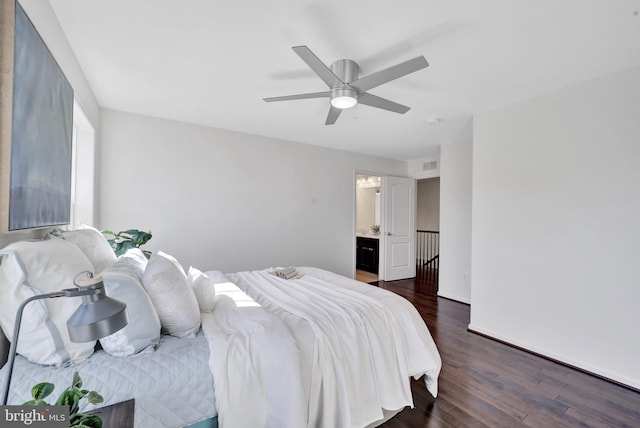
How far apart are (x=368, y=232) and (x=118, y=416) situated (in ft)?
20.7

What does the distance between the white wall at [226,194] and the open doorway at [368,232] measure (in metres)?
1.03

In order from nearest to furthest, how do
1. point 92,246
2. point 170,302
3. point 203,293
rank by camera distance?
point 170,302 → point 92,246 → point 203,293

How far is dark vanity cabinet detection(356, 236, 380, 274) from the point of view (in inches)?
241

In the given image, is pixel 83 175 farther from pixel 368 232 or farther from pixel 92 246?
pixel 368 232

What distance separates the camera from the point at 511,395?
2102 mm

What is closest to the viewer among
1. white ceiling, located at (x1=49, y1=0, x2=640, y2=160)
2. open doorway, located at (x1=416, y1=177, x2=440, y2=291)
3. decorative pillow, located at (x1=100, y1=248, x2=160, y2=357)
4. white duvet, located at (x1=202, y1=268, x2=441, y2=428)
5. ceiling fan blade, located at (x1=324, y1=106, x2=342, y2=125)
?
decorative pillow, located at (x1=100, y1=248, x2=160, y2=357)

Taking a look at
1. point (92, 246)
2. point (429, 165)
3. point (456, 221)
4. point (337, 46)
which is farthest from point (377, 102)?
point (429, 165)

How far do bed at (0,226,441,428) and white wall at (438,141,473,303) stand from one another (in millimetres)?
2787

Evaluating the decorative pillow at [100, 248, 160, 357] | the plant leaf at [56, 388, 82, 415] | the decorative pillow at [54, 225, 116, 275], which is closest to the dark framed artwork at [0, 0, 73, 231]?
the decorative pillow at [54, 225, 116, 275]

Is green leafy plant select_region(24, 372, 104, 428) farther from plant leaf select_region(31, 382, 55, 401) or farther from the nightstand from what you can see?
the nightstand

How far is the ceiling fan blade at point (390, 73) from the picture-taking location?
1.67 m

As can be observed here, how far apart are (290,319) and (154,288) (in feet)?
2.68

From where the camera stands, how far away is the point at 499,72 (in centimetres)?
233

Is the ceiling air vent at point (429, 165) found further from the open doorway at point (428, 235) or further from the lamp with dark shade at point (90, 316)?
the lamp with dark shade at point (90, 316)
